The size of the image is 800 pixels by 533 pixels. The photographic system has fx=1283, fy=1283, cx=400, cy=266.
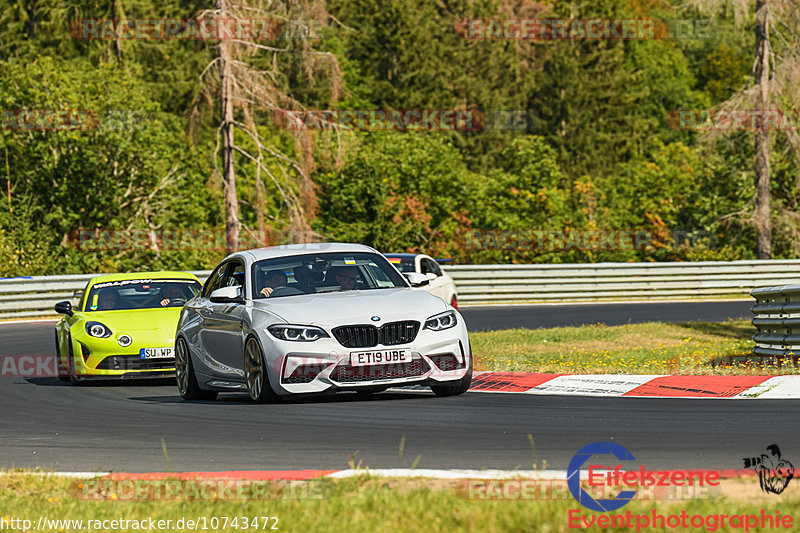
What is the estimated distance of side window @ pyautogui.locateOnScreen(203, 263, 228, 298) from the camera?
13255 mm

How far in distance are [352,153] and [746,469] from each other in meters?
28.3

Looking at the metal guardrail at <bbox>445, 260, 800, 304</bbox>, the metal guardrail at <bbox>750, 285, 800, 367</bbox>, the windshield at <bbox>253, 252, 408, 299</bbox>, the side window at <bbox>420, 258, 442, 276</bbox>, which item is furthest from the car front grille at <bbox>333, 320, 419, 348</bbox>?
the metal guardrail at <bbox>445, 260, 800, 304</bbox>

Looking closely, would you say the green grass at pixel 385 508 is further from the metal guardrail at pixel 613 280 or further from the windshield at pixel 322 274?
the metal guardrail at pixel 613 280

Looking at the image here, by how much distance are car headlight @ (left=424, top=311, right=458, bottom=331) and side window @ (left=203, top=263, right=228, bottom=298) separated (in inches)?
108

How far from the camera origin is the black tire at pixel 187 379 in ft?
42.0

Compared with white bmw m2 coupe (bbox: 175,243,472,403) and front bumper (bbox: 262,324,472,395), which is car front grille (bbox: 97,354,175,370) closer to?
white bmw m2 coupe (bbox: 175,243,472,403)

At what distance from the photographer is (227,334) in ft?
39.9

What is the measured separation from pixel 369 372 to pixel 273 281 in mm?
1750

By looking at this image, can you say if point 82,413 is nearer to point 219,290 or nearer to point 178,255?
point 219,290

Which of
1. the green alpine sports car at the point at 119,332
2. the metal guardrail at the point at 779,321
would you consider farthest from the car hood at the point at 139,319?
the metal guardrail at the point at 779,321

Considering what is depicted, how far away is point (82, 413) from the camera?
12031mm

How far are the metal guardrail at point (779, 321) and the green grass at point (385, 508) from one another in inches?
331

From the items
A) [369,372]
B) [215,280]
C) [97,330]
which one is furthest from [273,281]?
[97,330]

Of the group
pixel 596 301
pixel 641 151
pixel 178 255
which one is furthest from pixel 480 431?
pixel 641 151
